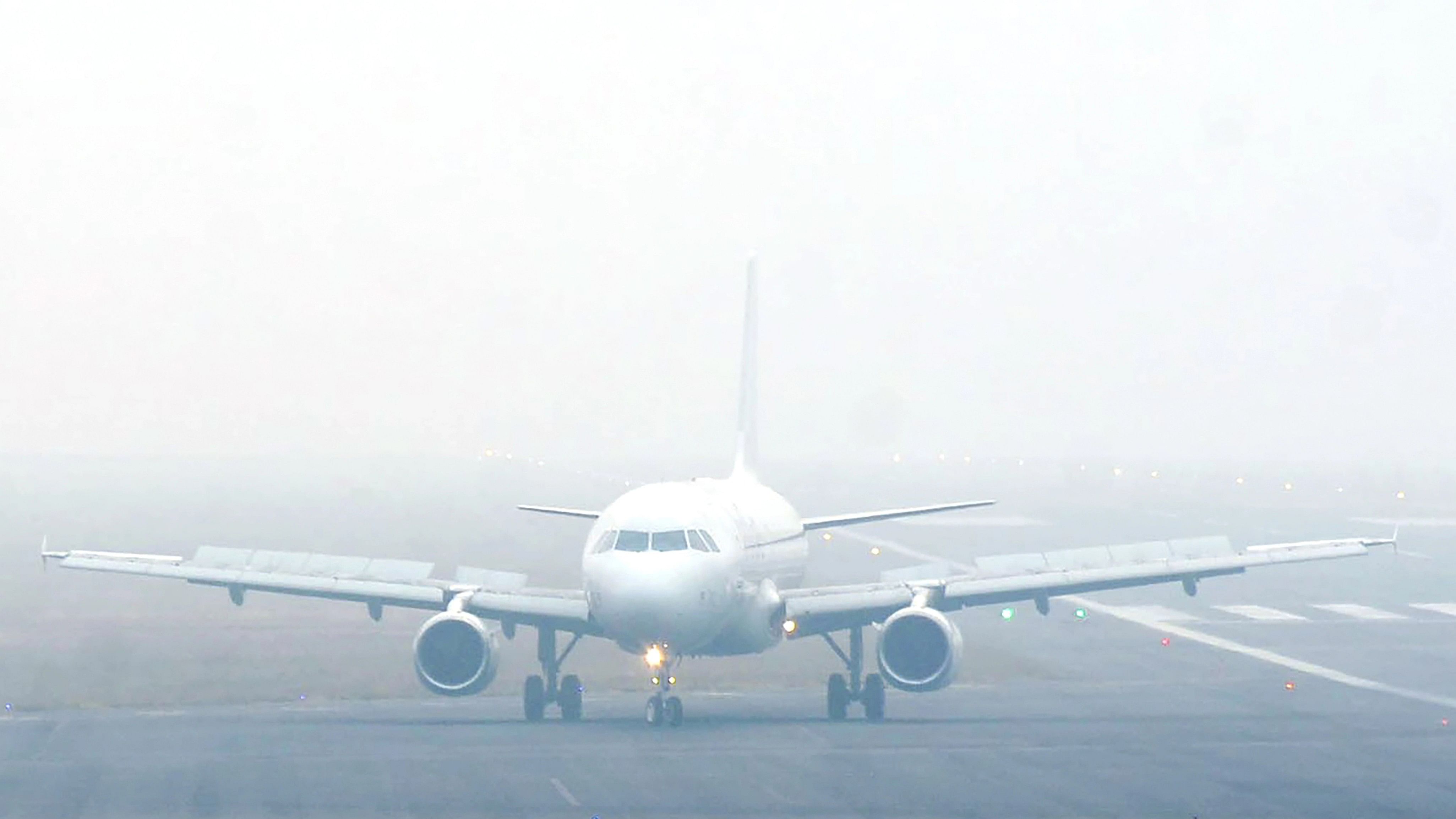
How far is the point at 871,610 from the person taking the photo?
3366cm

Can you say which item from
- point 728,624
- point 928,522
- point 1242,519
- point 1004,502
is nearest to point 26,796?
point 728,624

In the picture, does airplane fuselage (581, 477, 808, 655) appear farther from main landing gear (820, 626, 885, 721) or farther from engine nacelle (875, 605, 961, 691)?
engine nacelle (875, 605, 961, 691)

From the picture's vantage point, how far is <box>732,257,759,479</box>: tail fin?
1750 inches

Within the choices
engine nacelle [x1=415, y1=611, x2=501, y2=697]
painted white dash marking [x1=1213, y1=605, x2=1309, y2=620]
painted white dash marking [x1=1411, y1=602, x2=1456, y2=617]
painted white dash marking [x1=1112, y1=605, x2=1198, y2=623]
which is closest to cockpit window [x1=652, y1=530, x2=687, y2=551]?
engine nacelle [x1=415, y1=611, x2=501, y2=697]

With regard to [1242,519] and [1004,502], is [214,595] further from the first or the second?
[1004,502]

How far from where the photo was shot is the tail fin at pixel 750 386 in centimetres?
4444

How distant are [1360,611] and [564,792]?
36.5 metres

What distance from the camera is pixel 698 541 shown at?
31.6 meters

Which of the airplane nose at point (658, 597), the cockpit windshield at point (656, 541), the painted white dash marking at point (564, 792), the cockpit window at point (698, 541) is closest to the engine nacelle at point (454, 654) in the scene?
the airplane nose at point (658, 597)

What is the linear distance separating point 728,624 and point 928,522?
7029cm

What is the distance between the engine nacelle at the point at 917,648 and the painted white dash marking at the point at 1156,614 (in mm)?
21656

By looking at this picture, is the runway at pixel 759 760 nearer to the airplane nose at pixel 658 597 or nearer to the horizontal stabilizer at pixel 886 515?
the airplane nose at pixel 658 597

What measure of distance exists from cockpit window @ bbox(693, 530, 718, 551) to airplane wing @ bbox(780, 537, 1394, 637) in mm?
3045

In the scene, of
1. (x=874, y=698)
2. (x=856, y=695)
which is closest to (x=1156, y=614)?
(x=856, y=695)
